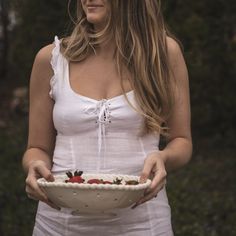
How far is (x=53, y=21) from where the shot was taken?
22.9 feet

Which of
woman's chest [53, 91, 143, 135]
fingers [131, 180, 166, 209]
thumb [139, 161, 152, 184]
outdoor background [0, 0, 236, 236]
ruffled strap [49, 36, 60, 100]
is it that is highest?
ruffled strap [49, 36, 60, 100]

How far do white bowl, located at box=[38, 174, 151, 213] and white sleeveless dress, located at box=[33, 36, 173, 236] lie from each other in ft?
0.54

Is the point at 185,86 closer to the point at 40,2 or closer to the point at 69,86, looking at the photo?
the point at 69,86

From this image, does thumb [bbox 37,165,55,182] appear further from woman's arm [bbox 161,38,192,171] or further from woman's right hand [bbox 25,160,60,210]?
woman's arm [bbox 161,38,192,171]

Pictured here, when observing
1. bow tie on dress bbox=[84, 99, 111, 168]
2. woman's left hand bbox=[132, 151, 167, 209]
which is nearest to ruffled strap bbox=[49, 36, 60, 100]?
bow tie on dress bbox=[84, 99, 111, 168]

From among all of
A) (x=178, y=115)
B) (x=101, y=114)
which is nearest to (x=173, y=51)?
(x=178, y=115)

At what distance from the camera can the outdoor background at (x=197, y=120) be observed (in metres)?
5.25

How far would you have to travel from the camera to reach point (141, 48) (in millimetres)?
2377

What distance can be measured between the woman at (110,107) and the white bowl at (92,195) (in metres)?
0.09

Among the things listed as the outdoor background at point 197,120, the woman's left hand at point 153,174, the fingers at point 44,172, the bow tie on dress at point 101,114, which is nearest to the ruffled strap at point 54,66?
the bow tie on dress at point 101,114

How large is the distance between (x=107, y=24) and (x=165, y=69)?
0.23m

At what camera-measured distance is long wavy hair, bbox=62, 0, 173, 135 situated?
2.34 m

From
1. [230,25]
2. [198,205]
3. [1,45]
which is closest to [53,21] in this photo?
[230,25]

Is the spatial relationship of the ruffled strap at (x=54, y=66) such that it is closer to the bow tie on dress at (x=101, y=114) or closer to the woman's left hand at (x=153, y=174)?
the bow tie on dress at (x=101, y=114)
